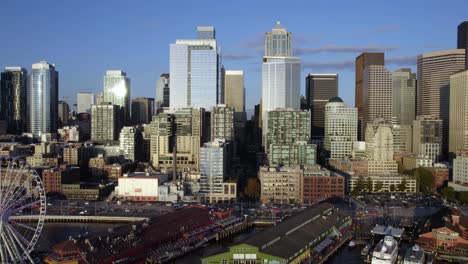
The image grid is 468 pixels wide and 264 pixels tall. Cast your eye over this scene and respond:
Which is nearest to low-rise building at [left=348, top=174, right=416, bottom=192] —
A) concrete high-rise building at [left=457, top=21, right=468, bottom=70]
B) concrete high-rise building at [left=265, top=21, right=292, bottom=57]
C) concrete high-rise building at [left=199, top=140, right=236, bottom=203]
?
concrete high-rise building at [left=199, top=140, right=236, bottom=203]

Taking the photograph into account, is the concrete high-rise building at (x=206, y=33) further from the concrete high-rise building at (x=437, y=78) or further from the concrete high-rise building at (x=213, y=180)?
the concrete high-rise building at (x=213, y=180)

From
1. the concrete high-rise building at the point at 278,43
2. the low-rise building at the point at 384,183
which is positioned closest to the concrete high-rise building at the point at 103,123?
the concrete high-rise building at the point at 278,43

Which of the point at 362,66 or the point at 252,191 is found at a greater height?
the point at 362,66

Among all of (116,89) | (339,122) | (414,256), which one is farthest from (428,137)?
(116,89)

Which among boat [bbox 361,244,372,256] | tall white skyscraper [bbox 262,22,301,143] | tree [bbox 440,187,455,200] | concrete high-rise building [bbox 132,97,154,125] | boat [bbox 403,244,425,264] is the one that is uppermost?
tall white skyscraper [bbox 262,22,301,143]

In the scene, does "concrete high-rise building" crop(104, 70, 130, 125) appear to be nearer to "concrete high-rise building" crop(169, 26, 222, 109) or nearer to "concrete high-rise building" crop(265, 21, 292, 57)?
"concrete high-rise building" crop(169, 26, 222, 109)

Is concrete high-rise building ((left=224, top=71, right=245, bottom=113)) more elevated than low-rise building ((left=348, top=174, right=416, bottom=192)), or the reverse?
concrete high-rise building ((left=224, top=71, right=245, bottom=113))

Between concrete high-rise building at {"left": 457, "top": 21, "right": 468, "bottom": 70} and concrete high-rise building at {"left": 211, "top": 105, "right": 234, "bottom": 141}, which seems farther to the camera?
concrete high-rise building at {"left": 457, "top": 21, "right": 468, "bottom": 70}

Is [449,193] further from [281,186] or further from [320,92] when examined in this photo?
[320,92]
